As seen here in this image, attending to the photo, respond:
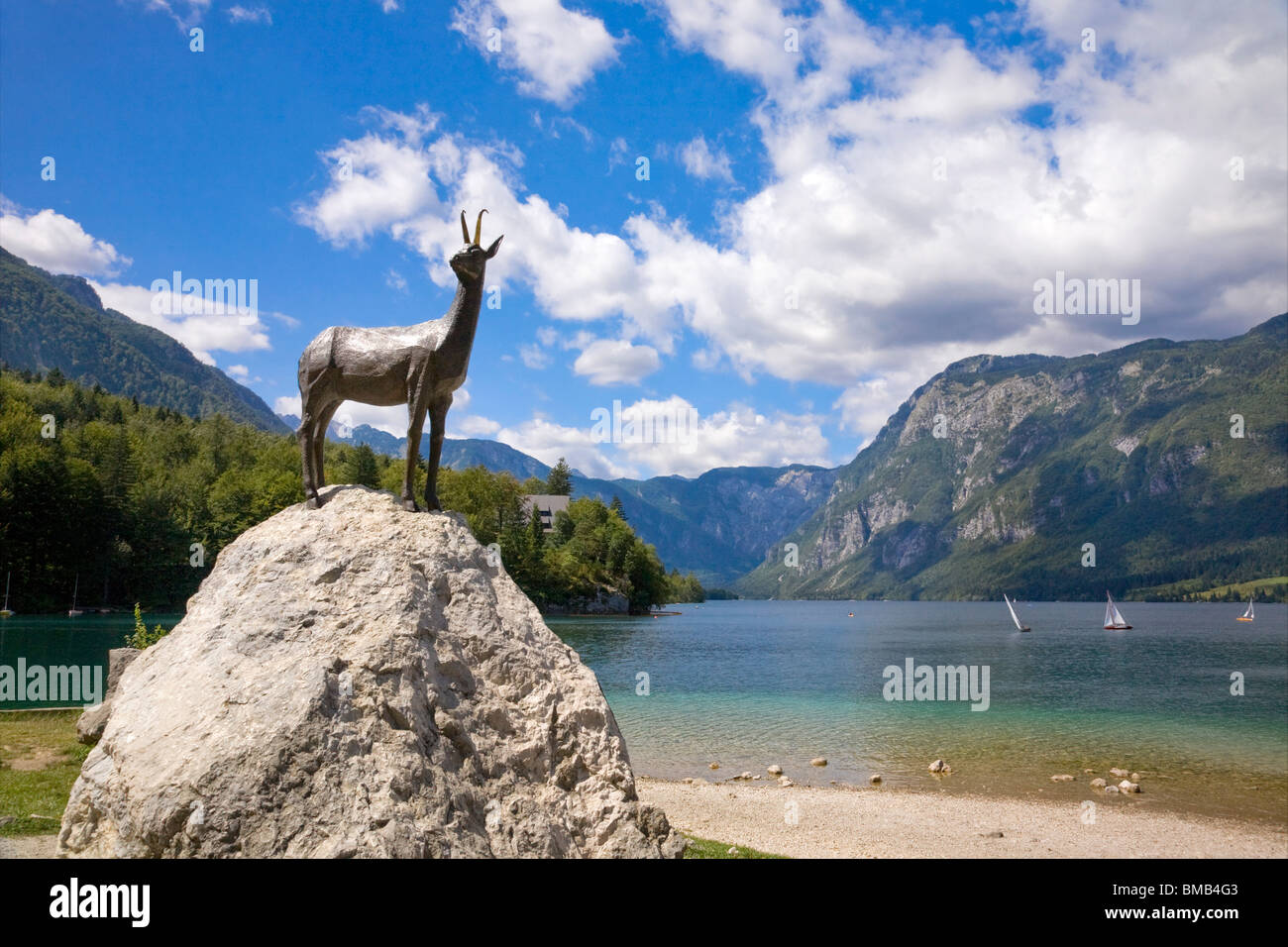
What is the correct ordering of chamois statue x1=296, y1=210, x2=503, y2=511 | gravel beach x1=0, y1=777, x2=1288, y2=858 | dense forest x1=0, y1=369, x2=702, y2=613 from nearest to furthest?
1. chamois statue x1=296, y1=210, x2=503, y2=511
2. gravel beach x1=0, y1=777, x2=1288, y2=858
3. dense forest x1=0, y1=369, x2=702, y2=613

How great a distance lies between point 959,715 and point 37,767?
38.0 metres

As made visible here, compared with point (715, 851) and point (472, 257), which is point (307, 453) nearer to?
point (472, 257)

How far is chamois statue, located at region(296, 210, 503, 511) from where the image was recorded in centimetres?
1014

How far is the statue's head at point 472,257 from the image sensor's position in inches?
399


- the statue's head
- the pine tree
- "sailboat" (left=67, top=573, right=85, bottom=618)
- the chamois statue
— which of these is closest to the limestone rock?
the chamois statue

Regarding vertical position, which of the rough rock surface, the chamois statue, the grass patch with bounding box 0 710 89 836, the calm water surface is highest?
the chamois statue

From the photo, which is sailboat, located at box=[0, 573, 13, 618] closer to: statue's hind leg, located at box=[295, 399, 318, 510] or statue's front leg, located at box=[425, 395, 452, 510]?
statue's hind leg, located at box=[295, 399, 318, 510]

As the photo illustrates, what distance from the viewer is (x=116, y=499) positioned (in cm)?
8412

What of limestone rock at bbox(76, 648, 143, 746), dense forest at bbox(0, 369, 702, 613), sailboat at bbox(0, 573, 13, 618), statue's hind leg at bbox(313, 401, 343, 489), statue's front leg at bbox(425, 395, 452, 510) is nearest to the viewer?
statue's front leg at bbox(425, 395, 452, 510)

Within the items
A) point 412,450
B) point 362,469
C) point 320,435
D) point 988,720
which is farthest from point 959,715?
point 362,469

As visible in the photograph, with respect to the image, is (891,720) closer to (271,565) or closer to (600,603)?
(271,565)

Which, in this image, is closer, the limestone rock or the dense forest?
the limestone rock

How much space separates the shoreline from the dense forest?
4815 cm

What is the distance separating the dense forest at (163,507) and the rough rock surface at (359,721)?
190 ft
